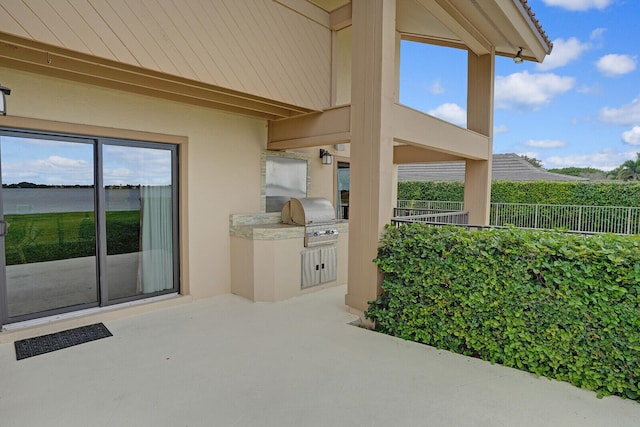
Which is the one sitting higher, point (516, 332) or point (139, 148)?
point (139, 148)

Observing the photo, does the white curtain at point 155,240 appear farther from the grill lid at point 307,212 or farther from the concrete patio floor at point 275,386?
the grill lid at point 307,212

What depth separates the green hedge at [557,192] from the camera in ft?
44.9

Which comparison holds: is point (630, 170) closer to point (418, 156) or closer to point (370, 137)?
point (418, 156)

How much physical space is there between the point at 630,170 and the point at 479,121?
4252 centimetres

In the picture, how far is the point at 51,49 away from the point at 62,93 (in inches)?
55.8

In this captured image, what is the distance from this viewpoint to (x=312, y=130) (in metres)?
5.84

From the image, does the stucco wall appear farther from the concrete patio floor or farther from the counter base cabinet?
the concrete patio floor

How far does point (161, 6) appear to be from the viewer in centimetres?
382

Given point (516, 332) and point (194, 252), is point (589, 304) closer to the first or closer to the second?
point (516, 332)

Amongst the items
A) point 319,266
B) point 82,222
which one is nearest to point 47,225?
point 82,222

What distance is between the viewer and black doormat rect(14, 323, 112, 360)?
3.97 m

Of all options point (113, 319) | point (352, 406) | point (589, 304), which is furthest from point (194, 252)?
point (589, 304)

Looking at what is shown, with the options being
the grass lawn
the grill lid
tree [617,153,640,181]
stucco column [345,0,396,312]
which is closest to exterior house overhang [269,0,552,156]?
stucco column [345,0,396,312]

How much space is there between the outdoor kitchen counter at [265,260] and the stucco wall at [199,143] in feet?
0.73
